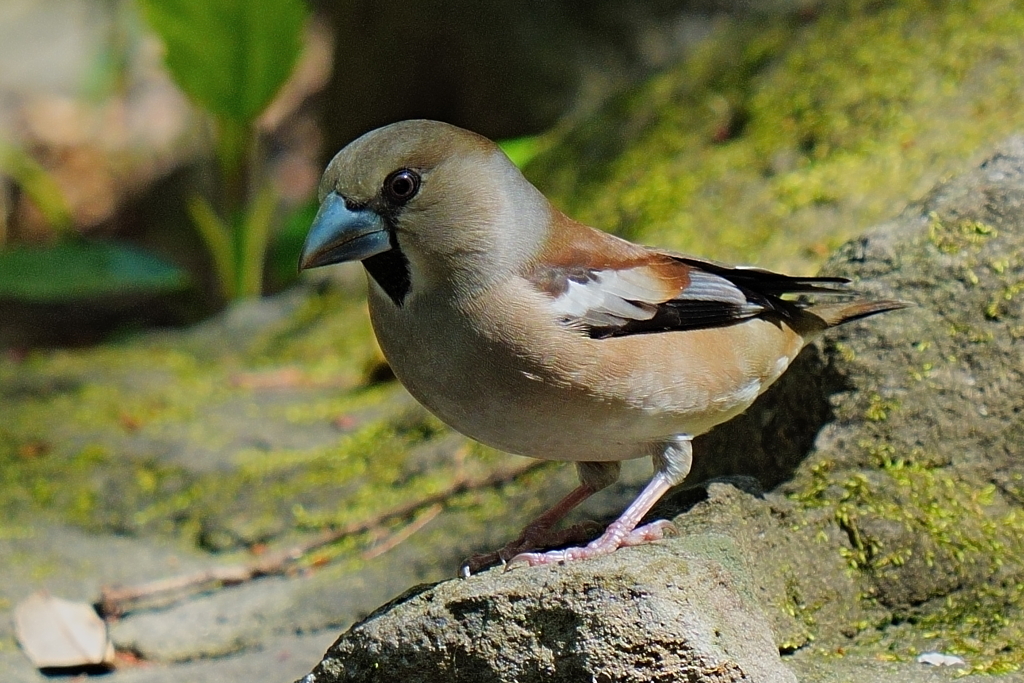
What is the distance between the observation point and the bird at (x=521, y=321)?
3.00 m

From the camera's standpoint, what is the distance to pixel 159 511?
16.2ft

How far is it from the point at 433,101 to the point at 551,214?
5734 mm

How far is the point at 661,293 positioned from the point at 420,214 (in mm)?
775

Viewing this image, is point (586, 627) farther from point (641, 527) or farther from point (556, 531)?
point (556, 531)

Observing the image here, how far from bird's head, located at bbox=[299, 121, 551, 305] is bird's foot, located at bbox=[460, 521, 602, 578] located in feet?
2.63

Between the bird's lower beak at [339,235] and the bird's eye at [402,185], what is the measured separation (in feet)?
0.24

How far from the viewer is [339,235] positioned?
3.01m

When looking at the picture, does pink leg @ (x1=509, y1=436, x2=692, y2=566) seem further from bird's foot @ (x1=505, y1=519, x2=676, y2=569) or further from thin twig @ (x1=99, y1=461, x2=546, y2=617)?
thin twig @ (x1=99, y1=461, x2=546, y2=617)

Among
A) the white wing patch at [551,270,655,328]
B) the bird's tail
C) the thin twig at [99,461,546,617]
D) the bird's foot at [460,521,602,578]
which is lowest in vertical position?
the thin twig at [99,461,546,617]

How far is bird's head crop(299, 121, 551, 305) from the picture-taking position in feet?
9.92

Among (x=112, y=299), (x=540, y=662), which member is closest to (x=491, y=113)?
(x=112, y=299)

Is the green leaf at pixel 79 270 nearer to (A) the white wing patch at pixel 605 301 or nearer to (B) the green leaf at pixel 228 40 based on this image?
(B) the green leaf at pixel 228 40

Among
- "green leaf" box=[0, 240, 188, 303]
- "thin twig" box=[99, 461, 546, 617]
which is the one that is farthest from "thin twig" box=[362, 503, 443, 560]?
"green leaf" box=[0, 240, 188, 303]

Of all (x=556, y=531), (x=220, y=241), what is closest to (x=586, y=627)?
(x=556, y=531)
